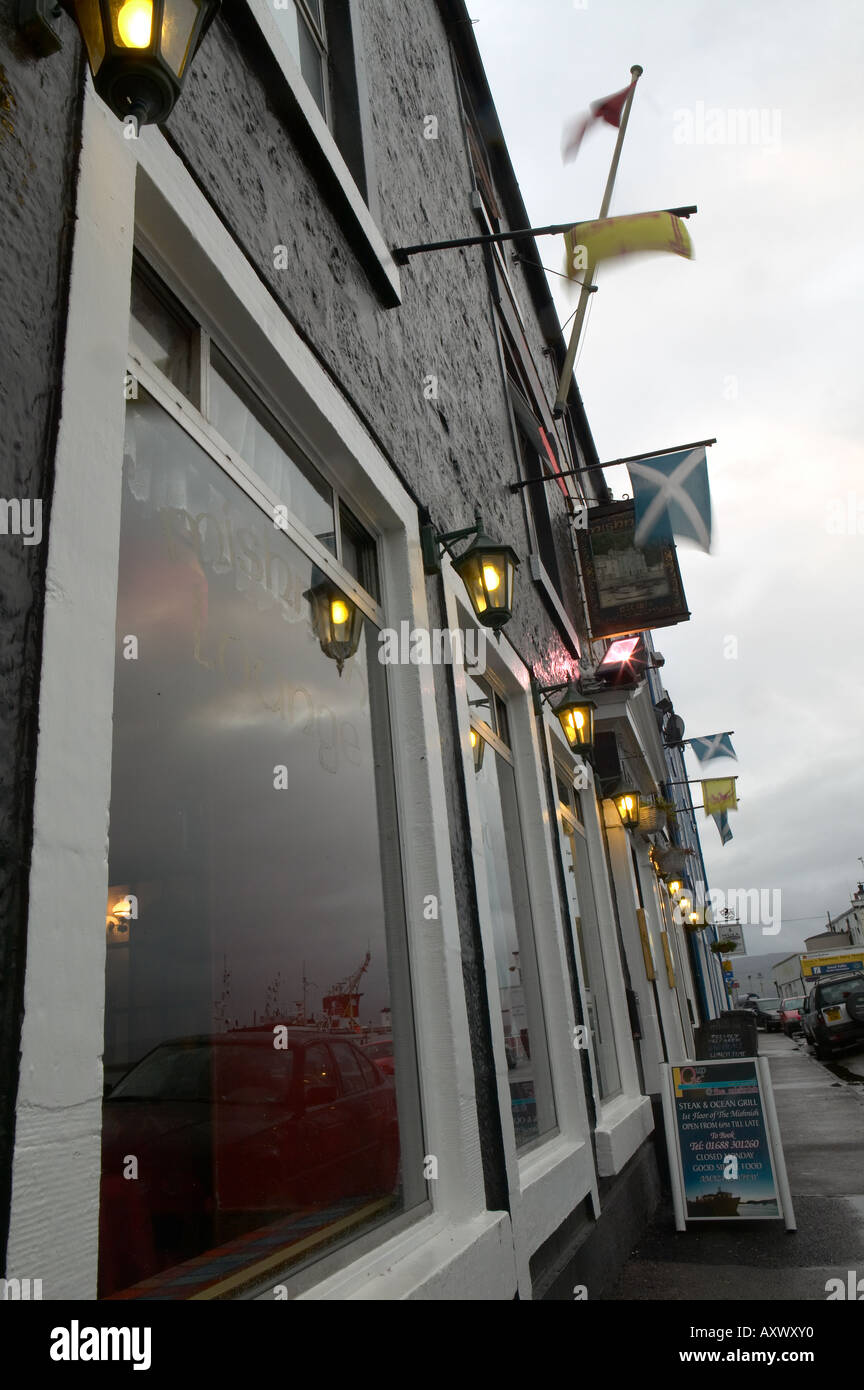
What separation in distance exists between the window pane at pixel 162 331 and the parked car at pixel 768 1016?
4335 cm

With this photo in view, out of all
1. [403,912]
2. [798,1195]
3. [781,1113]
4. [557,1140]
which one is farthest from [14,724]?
[781,1113]

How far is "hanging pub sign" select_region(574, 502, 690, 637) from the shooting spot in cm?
940

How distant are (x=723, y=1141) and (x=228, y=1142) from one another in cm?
502

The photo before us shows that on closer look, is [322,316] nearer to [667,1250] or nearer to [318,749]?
[318,749]

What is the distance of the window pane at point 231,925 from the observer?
2.26 meters

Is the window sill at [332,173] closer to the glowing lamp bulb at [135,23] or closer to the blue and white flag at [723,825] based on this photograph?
the glowing lamp bulb at [135,23]

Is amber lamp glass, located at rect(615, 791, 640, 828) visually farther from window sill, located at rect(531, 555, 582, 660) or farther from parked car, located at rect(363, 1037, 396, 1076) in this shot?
parked car, located at rect(363, 1037, 396, 1076)

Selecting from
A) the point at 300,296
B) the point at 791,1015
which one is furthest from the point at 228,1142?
the point at 791,1015

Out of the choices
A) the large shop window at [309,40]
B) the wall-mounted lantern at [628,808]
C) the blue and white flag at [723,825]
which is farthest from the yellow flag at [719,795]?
the large shop window at [309,40]

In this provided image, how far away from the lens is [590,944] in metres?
7.75

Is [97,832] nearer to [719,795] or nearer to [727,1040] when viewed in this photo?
[727,1040]

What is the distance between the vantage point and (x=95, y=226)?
7.04 feet

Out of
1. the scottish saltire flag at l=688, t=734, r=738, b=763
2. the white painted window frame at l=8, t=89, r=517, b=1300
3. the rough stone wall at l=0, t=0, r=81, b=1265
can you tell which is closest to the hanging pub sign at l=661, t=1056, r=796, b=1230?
the white painted window frame at l=8, t=89, r=517, b=1300

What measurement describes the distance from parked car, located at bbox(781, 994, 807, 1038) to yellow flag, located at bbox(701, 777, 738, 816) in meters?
14.9
